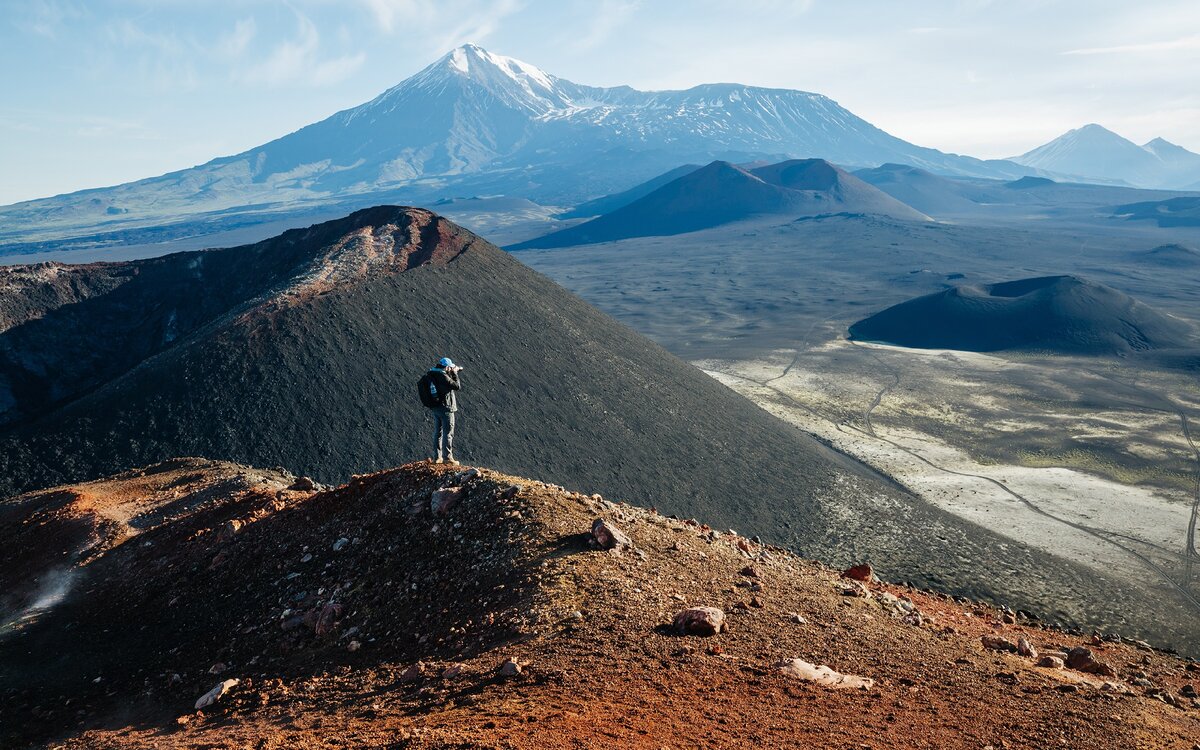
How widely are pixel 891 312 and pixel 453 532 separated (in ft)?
202

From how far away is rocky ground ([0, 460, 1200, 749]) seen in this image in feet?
20.2

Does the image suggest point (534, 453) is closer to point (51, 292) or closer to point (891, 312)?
point (51, 292)

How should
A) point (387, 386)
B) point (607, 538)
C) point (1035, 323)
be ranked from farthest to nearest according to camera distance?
point (1035, 323)
point (387, 386)
point (607, 538)

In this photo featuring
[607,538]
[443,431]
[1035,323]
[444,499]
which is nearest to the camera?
[607,538]

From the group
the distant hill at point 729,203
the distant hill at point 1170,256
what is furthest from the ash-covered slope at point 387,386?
the distant hill at point 729,203

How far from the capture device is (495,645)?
7.21 metres

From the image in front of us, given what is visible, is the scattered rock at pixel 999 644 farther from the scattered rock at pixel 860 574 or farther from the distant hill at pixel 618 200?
the distant hill at pixel 618 200

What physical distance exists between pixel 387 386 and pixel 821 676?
18.4 m

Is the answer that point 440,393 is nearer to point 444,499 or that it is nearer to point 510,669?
point 444,499

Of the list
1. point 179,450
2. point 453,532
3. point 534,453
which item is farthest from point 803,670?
point 179,450

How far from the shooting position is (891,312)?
64.1 meters

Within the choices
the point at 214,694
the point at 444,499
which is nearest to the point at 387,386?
the point at 444,499

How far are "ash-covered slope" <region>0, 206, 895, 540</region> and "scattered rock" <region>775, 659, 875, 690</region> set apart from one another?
1448 cm

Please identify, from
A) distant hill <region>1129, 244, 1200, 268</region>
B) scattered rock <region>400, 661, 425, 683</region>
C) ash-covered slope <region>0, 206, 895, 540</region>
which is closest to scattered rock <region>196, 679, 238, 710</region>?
scattered rock <region>400, 661, 425, 683</region>
